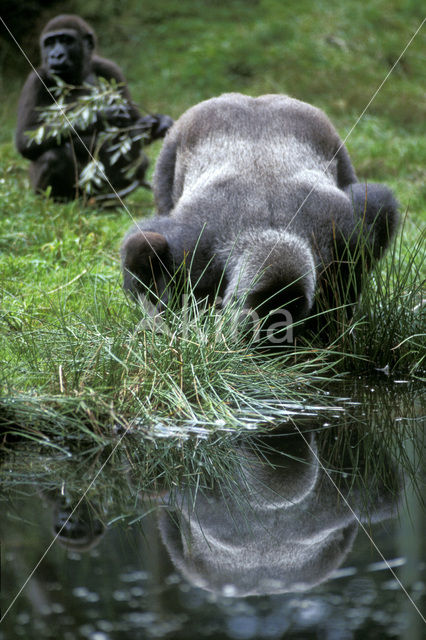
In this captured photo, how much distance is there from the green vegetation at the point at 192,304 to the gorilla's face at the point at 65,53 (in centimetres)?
103

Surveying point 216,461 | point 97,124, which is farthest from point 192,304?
point 97,124

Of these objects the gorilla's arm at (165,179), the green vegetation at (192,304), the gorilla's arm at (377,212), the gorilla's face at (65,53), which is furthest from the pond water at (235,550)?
the gorilla's face at (65,53)

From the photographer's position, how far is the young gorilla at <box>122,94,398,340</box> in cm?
443

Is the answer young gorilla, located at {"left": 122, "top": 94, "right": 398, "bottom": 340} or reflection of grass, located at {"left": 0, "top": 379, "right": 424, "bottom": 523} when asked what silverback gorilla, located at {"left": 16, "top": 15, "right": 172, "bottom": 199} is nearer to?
young gorilla, located at {"left": 122, "top": 94, "right": 398, "bottom": 340}

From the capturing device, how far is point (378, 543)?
7.07 feet

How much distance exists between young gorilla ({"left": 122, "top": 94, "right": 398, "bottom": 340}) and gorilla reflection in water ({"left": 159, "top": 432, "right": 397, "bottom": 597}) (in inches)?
58.5

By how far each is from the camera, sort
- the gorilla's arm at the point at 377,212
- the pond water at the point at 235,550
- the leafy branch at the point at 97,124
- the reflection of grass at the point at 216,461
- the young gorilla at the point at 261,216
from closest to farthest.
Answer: the pond water at the point at 235,550, the reflection of grass at the point at 216,461, the young gorilla at the point at 261,216, the gorilla's arm at the point at 377,212, the leafy branch at the point at 97,124

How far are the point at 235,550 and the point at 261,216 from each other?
272 centimetres

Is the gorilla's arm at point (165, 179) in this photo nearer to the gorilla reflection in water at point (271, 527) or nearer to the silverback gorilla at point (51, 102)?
the silverback gorilla at point (51, 102)

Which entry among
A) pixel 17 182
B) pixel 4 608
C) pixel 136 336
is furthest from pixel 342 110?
pixel 4 608

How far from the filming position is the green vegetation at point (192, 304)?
3424mm

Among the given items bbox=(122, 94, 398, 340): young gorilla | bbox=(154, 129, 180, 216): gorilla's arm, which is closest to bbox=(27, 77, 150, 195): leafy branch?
bbox=(154, 129, 180, 216): gorilla's arm

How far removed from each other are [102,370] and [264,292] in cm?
121

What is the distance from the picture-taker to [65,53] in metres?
7.93
